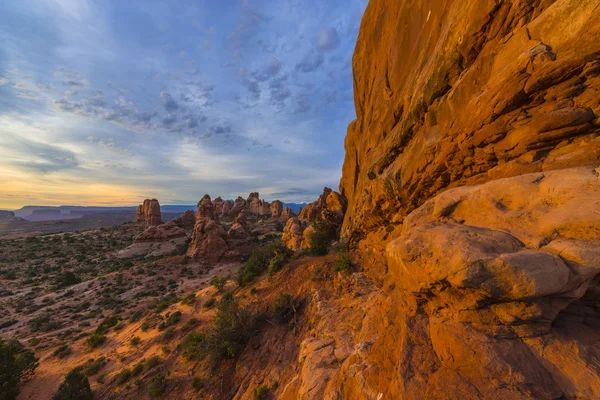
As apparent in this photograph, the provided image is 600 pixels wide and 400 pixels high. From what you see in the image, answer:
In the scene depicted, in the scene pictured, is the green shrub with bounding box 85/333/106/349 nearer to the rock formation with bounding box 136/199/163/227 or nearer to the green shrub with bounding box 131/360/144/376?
the green shrub with bounding box 131/360/144/376

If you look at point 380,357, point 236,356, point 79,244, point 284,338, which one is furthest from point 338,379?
point 79,244

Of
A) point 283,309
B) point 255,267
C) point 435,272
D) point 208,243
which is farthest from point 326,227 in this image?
point 208,243

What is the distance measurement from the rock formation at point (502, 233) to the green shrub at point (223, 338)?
735 centimetres

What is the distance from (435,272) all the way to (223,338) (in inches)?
438

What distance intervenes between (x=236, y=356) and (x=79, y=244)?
6570 cm

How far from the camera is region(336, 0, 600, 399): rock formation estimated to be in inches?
156

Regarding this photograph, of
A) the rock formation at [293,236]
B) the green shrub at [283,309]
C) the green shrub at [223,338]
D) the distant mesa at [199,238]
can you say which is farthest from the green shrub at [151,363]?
the distant mesa at [199,238]

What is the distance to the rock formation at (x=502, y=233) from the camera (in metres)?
3.96

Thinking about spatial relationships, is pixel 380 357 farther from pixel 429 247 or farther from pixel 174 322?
pixel 174 322

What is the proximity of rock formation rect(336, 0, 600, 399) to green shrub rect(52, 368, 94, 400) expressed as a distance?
14.0 m

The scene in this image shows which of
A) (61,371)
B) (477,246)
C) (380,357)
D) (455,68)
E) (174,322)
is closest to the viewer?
(477,246)

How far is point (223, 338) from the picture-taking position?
11.3 m

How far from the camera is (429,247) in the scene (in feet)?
16.7

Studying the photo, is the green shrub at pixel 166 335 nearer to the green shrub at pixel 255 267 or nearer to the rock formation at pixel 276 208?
the green shrub at pixel 255 267
